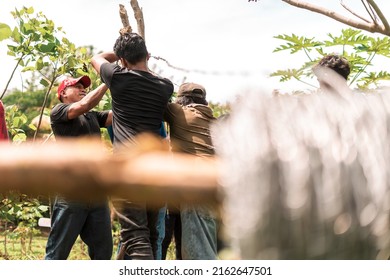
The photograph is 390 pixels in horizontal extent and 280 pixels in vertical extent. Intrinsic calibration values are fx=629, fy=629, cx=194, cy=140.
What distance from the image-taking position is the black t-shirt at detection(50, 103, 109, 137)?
2037mm

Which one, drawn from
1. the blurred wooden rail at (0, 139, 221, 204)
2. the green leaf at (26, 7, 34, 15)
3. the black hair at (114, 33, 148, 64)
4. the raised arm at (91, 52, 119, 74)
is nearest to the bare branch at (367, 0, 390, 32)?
the black hair at (114, 33, 148, 64)

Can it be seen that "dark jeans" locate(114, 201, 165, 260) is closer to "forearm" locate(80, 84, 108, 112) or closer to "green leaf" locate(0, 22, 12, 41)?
"forearm" locate(80, 84, 108, 112)

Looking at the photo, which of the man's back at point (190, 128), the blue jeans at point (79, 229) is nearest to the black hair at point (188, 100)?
the man's back at point (190, 128)

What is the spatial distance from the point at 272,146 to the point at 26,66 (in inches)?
108

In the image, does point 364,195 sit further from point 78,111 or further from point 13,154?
point 78,111

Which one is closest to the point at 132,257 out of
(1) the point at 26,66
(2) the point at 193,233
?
(2) the point at 193,233

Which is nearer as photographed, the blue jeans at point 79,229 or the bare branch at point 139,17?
the blue jeans at point 79,229

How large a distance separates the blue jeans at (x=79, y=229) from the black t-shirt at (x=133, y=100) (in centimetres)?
46

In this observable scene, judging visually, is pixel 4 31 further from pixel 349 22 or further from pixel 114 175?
pixel 114 175

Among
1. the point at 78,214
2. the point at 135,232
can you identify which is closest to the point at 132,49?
the point at 135,232

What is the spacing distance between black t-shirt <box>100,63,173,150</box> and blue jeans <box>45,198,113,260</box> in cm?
46

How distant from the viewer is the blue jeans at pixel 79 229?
2.22 meters

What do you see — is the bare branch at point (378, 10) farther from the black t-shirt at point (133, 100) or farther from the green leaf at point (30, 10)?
the green leaf at point (30, 10)

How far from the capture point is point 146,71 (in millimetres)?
1884
